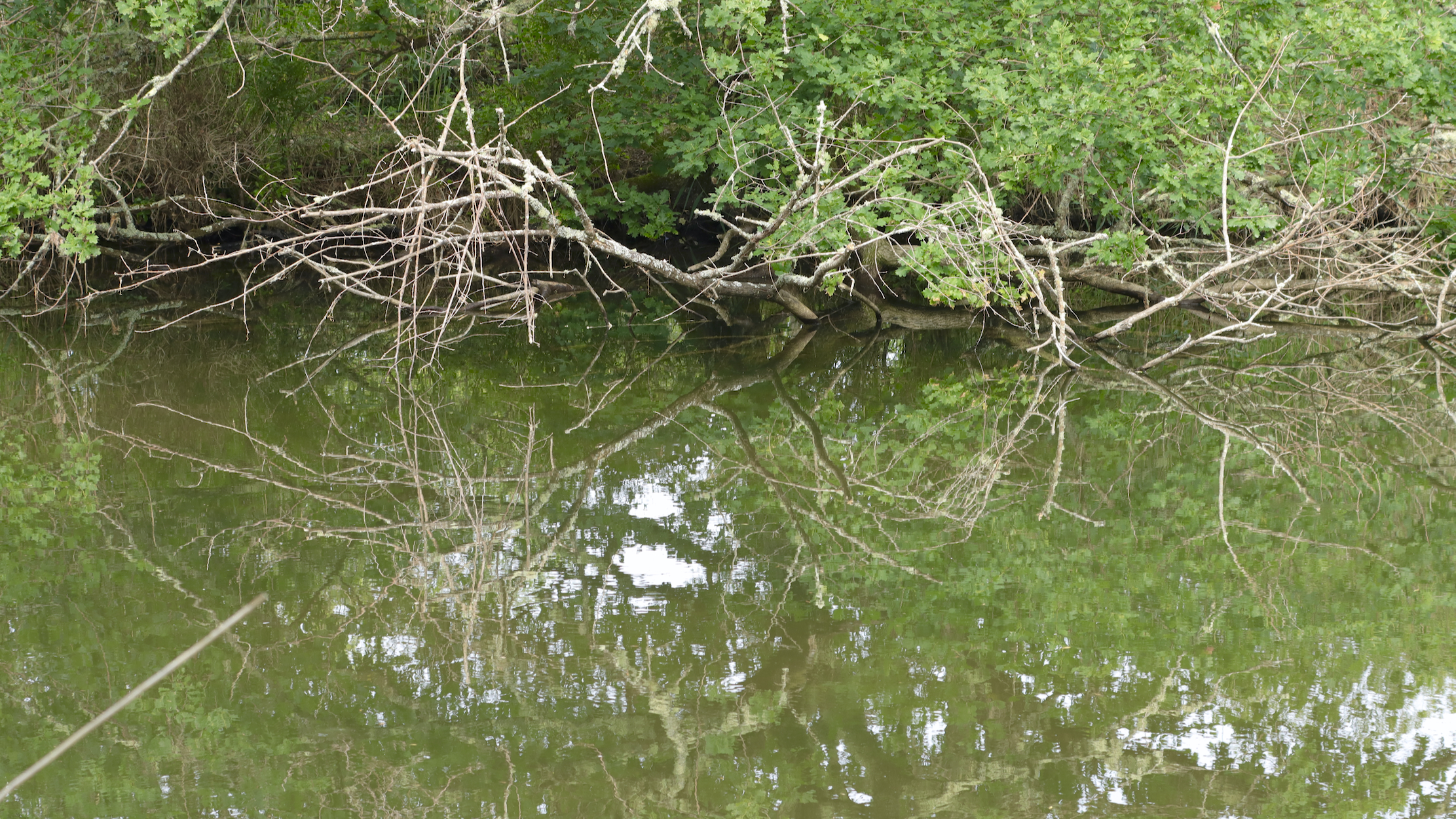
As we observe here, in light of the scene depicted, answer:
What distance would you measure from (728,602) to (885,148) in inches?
238

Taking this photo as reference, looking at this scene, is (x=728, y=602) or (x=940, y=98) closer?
(x=728, y=602)

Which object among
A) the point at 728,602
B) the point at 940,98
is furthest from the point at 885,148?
the point at 728,602

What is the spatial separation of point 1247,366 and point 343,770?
7074 millimetres

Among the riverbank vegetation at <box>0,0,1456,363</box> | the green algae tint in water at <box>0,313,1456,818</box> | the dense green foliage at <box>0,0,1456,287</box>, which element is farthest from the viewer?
the dense green foliage at <box>0,0,1456,287</box>

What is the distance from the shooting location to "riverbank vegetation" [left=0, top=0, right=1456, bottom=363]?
8227 mm

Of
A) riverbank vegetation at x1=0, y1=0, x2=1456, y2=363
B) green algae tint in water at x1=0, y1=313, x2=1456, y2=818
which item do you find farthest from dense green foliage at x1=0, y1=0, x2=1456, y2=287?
green algae tint in water at x1=0, y1=313, x2=1456, y2=818

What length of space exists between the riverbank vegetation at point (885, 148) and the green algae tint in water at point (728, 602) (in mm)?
1224

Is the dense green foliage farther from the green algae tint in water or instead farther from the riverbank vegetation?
the green algae tint in water

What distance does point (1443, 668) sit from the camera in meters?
3.58

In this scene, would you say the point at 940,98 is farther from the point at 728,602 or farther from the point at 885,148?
the point at 728,602

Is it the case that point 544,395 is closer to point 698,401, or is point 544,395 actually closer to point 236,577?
point 698,401

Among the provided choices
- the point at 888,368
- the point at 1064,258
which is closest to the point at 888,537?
the point at 888,368

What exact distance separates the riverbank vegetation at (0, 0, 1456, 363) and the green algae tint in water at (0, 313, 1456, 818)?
1224mm

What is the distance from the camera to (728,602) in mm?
4074
